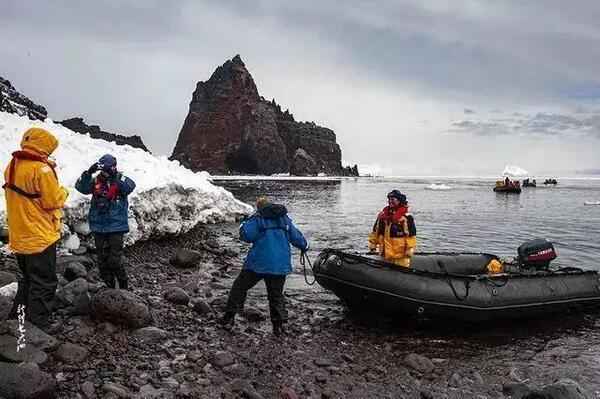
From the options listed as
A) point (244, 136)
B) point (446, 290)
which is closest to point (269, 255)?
point (446, 290)

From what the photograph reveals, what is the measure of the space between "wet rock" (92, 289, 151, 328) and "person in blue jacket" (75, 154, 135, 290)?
1074 millimetres

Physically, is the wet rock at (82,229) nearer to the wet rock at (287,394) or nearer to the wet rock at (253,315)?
the wet rock at (253,315)

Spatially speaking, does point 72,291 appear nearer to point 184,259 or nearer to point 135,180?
point 184,259

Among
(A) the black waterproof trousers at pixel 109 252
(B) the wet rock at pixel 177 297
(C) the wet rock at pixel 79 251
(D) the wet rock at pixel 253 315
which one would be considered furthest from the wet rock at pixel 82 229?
(D) the wet rock at pixel 253 315

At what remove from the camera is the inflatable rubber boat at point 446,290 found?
834cm

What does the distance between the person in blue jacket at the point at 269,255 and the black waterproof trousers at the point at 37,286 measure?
254 cm

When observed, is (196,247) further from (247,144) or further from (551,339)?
(247,144)

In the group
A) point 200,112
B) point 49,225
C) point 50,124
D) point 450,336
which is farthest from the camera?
point 200,112

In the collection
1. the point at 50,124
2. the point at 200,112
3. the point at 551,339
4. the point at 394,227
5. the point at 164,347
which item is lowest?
the point at 551,339

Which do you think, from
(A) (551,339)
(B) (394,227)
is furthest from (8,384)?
(A) (551,339)

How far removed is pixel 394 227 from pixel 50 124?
10.6 m

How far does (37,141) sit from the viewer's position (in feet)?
17.3

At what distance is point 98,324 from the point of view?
6.10 metres

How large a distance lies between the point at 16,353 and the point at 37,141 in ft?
7.11
